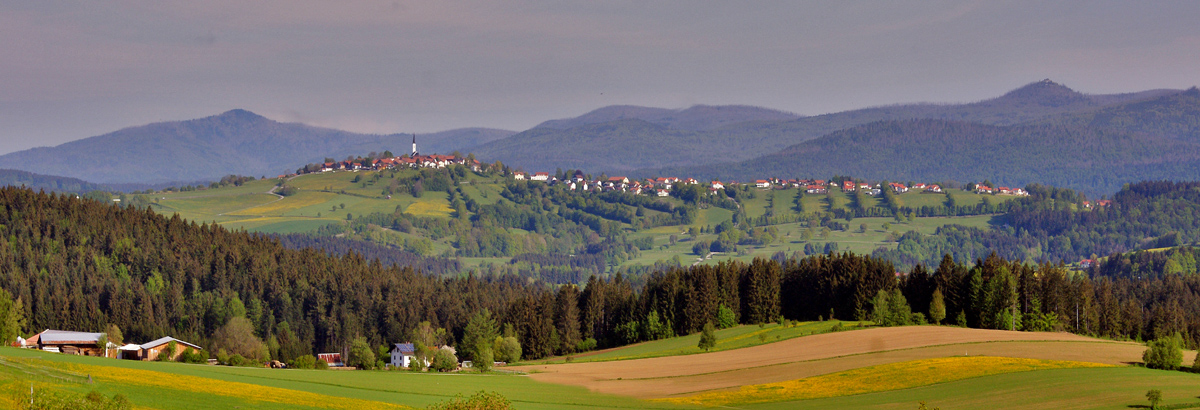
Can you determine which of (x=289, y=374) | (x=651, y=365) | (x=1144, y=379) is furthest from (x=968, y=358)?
(x=289, y=374)

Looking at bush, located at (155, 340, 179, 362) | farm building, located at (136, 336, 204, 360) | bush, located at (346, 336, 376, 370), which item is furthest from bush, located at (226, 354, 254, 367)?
bush, located at (346, 336, 376, 370)

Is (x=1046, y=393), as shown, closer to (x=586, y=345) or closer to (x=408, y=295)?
(x=586, y=345)

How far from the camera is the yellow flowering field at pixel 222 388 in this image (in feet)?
187

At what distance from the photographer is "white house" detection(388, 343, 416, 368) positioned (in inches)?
4679

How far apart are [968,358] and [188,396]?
181 ft

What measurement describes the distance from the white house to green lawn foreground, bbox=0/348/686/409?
34.2m

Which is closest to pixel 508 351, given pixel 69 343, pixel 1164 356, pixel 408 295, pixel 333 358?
pixel 333 358

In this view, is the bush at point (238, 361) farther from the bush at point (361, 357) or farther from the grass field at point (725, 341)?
the grass field at point (725, 341)

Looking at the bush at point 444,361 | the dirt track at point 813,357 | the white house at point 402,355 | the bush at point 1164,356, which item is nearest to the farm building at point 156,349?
the white house at point 402,355

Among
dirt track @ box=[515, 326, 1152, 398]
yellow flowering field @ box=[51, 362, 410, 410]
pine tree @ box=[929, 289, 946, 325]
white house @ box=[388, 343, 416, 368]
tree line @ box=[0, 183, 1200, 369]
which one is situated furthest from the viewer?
tree line @ box=[0, 183, 1200, 369]

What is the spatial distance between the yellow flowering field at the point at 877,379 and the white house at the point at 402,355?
173 ft

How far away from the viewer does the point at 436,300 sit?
16500cm

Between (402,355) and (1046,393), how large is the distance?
7577 centimetres

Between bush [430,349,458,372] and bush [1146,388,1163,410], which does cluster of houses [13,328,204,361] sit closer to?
bush [430,349,458,372]
